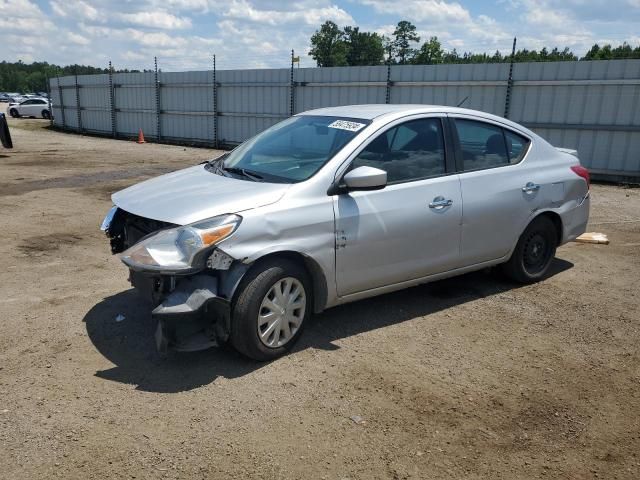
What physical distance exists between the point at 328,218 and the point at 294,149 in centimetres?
84

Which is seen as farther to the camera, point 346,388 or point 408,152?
point 408,152

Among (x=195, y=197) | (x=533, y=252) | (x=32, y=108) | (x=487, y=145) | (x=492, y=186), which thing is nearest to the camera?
(x=195, y=197)

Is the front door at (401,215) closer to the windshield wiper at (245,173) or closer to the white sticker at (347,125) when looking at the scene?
the white sticker at (347,125)

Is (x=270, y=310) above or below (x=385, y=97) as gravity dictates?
below

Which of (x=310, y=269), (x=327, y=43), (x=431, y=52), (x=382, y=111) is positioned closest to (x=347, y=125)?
(x=382, y=111)

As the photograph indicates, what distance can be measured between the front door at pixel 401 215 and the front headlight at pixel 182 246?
0.88 metres

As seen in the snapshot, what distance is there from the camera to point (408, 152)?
466cm

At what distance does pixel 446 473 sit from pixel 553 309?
277 cm

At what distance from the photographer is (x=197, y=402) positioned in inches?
136

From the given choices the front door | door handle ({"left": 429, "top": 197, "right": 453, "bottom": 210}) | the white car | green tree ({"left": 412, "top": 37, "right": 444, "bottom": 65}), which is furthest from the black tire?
green tree ({"left": 412, "top": 37, "right": 444, "bottom": 65})

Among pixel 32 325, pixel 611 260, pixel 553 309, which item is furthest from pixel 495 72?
pixel 32 325

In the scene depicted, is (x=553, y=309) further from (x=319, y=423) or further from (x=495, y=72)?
(x=495, y=72)

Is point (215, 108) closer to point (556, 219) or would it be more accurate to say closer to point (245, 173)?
point (556, 219)

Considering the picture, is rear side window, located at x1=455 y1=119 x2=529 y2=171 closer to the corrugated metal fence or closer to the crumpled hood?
the corrugated metal fence
